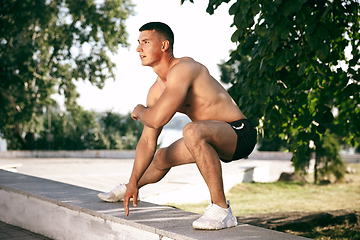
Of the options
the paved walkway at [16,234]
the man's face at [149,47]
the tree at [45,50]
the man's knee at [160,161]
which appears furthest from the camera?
the tree at [45,50]

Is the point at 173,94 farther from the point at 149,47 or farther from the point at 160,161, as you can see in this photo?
the point at 160,161

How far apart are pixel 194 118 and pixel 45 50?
20.7 metres

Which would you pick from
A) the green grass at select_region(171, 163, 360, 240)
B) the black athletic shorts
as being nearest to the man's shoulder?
the black athletic shorts

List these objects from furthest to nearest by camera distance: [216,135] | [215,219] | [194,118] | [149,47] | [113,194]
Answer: [113,194]
[194,118]
[149,47]
[216,135]
[215,219]

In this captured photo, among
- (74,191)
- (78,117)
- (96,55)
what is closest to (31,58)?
(96,55)

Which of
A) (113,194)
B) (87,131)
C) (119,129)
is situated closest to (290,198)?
(113,194)

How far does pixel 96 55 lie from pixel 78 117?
475cm

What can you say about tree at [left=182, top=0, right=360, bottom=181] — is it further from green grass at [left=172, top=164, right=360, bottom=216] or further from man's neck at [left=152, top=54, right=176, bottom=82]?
green grass at [left=172, top=164, right=360, bottom=216]

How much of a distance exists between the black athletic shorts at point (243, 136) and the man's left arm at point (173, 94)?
460mm

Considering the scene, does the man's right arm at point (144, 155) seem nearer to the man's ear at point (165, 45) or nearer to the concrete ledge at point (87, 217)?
the concrete ledge at point (87, 217)

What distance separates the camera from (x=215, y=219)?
7.45 ft

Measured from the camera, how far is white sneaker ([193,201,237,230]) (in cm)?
222

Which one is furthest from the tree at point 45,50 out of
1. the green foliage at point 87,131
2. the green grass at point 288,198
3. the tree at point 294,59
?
the tree at point 294,59

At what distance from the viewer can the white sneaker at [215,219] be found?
222 cm
